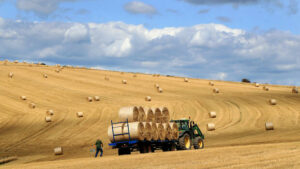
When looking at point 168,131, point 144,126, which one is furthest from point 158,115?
point 144,126

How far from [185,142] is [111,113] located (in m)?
15.3

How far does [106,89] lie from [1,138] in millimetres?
19209

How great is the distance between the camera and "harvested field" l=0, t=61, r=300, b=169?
95.3 feet

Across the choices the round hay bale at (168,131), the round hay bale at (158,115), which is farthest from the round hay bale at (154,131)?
the round hay bale at (158,115)

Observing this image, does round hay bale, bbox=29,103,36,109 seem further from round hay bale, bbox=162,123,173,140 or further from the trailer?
round hay bale, bbox=162,123,173,140

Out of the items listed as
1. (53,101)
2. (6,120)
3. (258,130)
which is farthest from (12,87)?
(258,130)

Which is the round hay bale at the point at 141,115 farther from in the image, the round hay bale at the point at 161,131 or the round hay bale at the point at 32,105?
the round hay bale at the point at 32,105

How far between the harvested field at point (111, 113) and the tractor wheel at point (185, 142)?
1.68 meters

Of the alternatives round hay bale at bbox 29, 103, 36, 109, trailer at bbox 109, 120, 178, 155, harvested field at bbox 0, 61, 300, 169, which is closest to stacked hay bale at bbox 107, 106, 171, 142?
trailer at bbox 109, 120, 178, 155

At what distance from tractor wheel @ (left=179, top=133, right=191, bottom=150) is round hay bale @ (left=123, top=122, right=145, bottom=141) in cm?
347

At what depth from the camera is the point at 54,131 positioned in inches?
1501

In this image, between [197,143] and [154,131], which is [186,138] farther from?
[154,131]

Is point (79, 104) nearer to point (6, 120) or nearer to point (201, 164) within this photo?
point (6, 120)

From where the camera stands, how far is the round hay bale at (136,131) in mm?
25406
